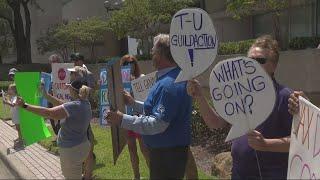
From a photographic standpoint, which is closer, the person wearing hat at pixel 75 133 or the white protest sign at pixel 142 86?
the person wearing hat at pixel 75 133

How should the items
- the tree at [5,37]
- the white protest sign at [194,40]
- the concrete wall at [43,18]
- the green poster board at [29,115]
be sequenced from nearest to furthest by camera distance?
1. the white protest sign at [194,40]
2. the green poster board at [29,115]
3. the tree at [5,37]
4. the concrete wall at [43,18]

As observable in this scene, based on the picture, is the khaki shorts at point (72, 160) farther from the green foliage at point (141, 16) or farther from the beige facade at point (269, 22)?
the green foliage at point (141, 16)

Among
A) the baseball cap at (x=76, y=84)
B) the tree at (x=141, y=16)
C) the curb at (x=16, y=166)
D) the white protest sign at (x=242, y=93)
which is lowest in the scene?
the curb at (x=16, y=166)

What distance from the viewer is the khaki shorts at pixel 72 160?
6398 mm

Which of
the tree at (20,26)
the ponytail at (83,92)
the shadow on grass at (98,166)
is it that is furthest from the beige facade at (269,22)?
the ponytail at (83,92)

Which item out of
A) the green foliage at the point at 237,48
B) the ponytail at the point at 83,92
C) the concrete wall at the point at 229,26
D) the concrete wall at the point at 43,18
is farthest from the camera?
the concrete wall at the point at 43,18

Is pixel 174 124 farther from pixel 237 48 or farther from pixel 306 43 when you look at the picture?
pixel 237 48

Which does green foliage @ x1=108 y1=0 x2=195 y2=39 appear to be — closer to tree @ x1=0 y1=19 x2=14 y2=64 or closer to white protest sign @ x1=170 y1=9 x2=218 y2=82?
white protest sign @ x1=170 y1=9 x2=218 y2=82

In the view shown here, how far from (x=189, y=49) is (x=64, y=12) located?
49.2 meters

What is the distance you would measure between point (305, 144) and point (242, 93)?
1.61 ft

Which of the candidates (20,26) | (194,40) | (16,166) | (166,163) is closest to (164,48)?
(194,40)

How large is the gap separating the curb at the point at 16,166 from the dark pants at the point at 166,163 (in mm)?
4335

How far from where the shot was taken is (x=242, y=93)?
352cm

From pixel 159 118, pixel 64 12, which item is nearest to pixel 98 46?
pixel 64 12
